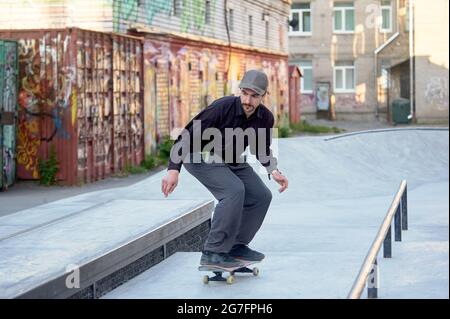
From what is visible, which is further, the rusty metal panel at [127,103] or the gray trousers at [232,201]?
the rusty metal panel at [127,103]

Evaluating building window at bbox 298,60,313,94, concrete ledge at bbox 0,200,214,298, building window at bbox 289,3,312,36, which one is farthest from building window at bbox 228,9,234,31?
concrete ledge at bbox 0,200,214,298

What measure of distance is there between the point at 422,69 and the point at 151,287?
39.4 metres

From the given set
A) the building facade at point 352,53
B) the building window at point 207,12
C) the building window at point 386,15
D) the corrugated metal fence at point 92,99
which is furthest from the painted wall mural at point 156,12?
the building window at point 386,15

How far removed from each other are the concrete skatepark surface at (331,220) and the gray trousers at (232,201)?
33cm

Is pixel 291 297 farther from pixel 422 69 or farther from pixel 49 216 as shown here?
pixel 422 69

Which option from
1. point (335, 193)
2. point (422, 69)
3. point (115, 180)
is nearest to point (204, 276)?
point (335, 193)

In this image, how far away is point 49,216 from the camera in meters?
10.3

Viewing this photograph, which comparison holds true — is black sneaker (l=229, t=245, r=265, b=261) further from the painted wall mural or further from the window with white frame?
the window with white frame

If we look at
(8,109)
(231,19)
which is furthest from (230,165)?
(231,19)

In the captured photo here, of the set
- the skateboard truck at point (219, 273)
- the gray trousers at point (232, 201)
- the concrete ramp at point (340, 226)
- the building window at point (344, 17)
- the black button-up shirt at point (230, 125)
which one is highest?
the building window at point (344, 17)

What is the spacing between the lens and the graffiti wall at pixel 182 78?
22.7 metres

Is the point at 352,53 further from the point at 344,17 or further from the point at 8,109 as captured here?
the point at 8,109

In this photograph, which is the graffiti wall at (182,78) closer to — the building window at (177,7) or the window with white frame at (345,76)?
the building window at (177,7)
